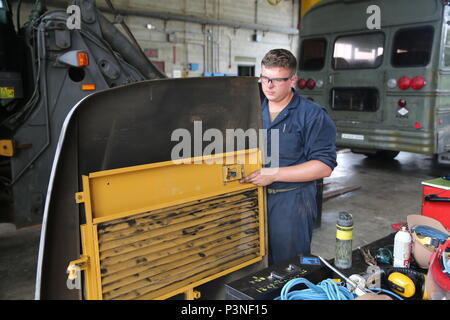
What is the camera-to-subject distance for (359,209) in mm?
4250

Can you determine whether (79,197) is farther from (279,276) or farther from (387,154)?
(387,154)

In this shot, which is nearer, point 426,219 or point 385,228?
point 426,219

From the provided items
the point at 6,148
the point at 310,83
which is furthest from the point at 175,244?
the point at 310,83

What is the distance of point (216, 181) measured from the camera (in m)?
1.64

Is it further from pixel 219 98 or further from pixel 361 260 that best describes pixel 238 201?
pixel 361 260

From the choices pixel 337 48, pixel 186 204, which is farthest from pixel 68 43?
pixel 337 48

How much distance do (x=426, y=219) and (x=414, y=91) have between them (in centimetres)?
348

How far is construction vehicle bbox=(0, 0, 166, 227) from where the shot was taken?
3094 mm

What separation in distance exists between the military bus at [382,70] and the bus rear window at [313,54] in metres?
0.02

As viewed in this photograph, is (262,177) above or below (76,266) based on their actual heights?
above

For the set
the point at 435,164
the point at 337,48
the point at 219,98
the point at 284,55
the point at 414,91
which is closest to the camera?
the point at 219,98

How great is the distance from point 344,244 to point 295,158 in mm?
560

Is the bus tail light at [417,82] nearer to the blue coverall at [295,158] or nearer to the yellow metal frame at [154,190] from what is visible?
the blue coverall at [295,158]

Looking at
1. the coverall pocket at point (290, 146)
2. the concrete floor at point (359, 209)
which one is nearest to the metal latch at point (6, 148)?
the concrete floor at point (359, 209)
